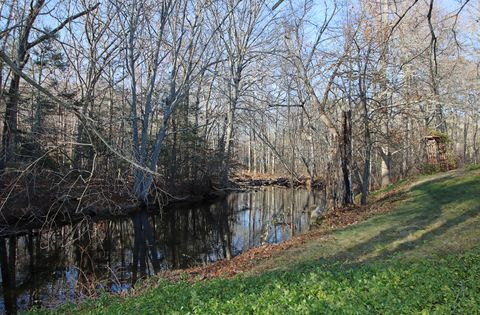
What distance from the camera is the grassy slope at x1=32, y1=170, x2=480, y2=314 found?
3.80m

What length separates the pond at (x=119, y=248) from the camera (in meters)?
8.95

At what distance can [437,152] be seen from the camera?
20.4 metres

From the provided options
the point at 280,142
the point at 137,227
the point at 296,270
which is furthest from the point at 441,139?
the point at 280,142

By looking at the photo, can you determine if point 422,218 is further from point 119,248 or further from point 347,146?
point 119,248

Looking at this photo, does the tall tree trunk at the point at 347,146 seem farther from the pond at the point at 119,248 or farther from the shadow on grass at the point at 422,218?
the pond at the point at 119,248

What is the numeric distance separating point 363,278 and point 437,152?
59.3 feet

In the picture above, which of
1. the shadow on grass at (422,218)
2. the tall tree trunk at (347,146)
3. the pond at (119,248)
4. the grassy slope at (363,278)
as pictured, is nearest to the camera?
the grassy slope at (363,278)

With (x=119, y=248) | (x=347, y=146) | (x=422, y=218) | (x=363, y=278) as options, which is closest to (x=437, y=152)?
(x=347, y=146)

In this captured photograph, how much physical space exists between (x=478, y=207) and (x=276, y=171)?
3651 centimetres

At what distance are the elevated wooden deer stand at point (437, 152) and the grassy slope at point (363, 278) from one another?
1049 centimetres

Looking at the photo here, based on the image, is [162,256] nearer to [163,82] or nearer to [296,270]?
[296,270]

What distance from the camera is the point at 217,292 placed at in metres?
5.23

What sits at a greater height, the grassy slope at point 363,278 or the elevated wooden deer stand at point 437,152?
the elevated wooden deer stand at point 437,152

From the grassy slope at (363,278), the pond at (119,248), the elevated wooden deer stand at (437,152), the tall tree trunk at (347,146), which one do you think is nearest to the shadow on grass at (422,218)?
the grassy slope at (363,278)
